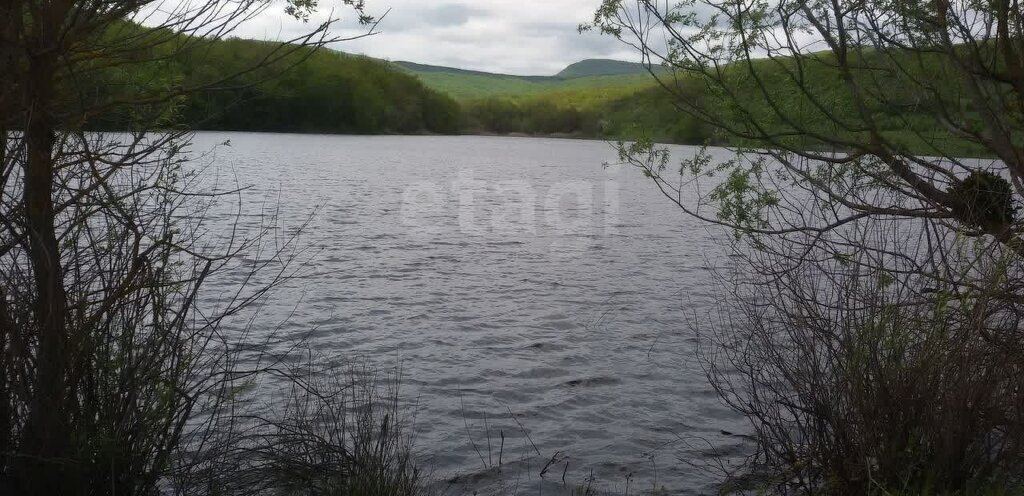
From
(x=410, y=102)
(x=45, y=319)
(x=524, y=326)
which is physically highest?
(x=410, y=102)

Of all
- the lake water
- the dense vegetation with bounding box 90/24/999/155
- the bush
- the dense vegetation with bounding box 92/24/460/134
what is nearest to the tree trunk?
the dense vegetation with bounding box 90/24/999/155

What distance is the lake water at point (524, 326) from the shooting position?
9.35 meters

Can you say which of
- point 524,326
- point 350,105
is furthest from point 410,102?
point 524,326

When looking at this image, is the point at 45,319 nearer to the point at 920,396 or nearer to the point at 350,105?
the point at 920,396

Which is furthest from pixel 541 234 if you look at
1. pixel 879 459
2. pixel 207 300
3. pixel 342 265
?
pixel 879 459

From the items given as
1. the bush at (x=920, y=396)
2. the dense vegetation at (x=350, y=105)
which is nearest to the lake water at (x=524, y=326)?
the bush at (x=920, y=396)

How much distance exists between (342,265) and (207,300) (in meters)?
5.62

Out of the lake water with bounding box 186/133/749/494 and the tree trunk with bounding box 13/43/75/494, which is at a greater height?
the tree trunk with bounding box 13/43/75/494

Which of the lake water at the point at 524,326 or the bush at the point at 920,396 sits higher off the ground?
the bush at the point at 920,396

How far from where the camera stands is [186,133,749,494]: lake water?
30.7 feet

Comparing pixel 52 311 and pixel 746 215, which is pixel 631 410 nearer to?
pixel 746 215

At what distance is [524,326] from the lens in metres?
15.3

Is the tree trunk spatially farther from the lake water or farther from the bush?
the bush

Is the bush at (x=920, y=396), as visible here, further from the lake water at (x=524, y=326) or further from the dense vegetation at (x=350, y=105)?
the dense vegetation at (x=350, y=105)
